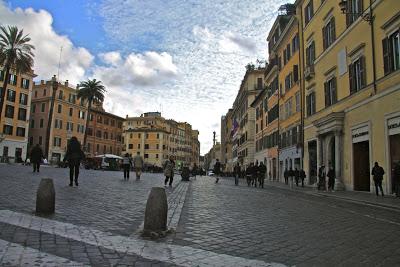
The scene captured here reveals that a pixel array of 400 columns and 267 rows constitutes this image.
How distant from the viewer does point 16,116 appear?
78.8 meters

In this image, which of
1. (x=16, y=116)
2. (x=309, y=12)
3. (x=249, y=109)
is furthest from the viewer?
(x=249, y=109)

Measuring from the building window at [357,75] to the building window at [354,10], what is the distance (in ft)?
8.81

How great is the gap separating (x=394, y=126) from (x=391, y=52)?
3.83 m

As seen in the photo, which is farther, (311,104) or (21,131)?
(21,131)

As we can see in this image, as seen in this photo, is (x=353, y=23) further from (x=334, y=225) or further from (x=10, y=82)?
(x=10, y=82)

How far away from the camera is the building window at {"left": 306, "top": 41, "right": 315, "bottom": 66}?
3656cm

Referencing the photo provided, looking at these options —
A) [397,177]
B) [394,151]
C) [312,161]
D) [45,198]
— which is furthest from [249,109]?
[45,198]

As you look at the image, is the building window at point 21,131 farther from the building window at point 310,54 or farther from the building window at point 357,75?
the building window at point 357,75

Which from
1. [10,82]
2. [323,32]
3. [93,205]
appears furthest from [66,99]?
[93,205]

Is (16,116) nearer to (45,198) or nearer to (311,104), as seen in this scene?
(311,104)

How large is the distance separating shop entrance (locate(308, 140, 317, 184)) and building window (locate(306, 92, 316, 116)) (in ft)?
8.60

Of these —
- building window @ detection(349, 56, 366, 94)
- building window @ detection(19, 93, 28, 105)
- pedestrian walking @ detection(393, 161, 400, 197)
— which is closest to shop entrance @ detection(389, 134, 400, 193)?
pedestrian walking @ detection(393, 161, 400, 197)

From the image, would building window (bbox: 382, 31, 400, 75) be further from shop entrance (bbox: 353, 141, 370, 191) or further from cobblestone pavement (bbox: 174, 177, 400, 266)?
cobblestone pavement (bbox: 174, 177, 400, 266)

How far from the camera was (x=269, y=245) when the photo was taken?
22.1 ft
